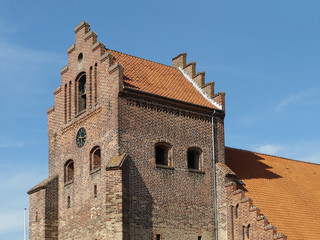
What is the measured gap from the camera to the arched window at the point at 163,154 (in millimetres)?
32406

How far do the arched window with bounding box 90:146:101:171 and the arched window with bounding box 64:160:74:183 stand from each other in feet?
7.02

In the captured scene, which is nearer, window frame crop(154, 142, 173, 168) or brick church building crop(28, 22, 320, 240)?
brick church building crop(28, 22, 320, 240)

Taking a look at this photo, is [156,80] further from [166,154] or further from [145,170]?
→ [145,170]

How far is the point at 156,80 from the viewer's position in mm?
34781

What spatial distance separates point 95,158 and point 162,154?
130 inches

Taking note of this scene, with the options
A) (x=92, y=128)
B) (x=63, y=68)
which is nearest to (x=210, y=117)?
(x=92, y=128)

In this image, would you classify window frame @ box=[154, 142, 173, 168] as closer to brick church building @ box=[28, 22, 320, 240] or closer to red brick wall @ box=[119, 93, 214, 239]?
brick church building @ box=[28, 22, 320, 240]

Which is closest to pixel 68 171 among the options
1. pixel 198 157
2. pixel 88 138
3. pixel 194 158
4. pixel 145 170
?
pixel 88 138

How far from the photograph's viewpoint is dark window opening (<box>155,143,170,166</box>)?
106ft

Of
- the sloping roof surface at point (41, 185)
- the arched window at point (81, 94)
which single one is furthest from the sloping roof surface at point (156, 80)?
the sloping roof surface at point (41, 185)

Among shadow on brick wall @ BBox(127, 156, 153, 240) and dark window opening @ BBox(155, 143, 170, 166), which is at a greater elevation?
dark window opening @ BBox(155, 143, 170, 166)

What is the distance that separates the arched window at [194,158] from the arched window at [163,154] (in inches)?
58.5

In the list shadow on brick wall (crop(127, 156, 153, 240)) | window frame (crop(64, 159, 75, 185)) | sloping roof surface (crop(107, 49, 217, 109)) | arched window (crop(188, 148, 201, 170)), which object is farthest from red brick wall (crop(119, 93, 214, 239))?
window frame (crop(64, 159, 75, 185))

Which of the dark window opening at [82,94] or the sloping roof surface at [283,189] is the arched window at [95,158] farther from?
the sloping roof surface at [283,189]
